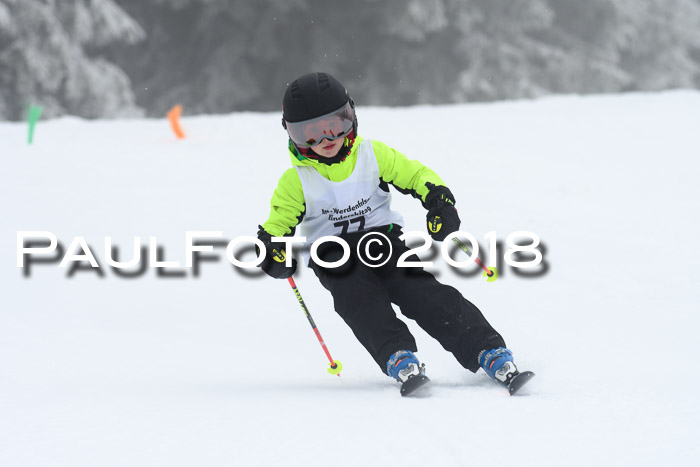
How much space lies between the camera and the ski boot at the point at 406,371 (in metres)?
2.15

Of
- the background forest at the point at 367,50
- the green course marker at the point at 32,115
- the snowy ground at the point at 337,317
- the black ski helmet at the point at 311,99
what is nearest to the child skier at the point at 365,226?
the black ski helmet at the point at 311,99

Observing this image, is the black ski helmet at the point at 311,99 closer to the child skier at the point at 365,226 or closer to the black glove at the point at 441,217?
the child skier at the point at 365,226

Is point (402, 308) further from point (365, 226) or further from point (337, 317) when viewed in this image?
point (337, 317)

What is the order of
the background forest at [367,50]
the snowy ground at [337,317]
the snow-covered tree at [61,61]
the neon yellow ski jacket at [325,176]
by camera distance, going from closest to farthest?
the snowy ground at [337,317], the neon yellow ski jacket at [325,176], the snow-covered tree at [61,61], the background forest at [367,50]

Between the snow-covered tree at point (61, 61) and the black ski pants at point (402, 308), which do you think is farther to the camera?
the snow-covered tree at point (61, 61)

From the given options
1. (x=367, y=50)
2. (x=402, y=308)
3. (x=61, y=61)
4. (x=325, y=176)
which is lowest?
(x=402, y=308)

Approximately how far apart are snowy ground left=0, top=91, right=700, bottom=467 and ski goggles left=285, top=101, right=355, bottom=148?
79 cm

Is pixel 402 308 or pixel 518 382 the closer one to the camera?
pixel 518 382

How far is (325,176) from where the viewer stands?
267cm

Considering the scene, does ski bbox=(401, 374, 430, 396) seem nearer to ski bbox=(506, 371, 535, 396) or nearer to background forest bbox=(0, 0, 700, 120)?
ski bbox=(506, 371, 535, 396)

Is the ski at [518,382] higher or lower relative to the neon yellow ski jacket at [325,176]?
lower

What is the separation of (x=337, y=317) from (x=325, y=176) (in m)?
0.87

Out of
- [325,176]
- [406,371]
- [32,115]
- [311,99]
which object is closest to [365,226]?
[325,176]

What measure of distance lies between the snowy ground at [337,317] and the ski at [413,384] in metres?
0.06
